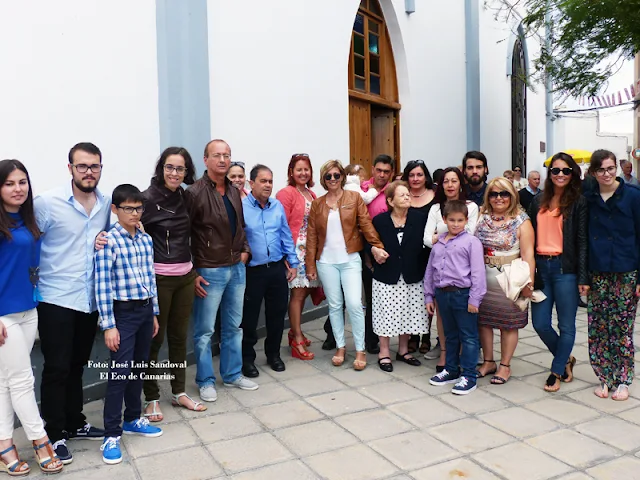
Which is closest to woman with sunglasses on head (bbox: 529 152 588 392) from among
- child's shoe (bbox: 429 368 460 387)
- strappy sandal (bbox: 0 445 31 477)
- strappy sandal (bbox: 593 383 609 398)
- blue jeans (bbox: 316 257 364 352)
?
strappy sandal (bbox: 593 383 609 398)

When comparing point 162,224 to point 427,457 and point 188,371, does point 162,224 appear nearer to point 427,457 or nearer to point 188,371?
point 188,371

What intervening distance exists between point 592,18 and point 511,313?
4.55m

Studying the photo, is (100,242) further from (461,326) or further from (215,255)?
(461,326)

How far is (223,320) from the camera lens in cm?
451

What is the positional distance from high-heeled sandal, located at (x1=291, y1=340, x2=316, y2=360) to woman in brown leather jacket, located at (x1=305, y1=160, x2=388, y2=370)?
0.52m

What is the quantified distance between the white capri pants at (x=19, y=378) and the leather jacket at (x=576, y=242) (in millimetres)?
3422

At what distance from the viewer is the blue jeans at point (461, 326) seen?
435cm

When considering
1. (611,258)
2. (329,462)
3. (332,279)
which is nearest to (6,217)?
(329,462)

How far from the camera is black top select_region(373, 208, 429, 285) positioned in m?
4.77

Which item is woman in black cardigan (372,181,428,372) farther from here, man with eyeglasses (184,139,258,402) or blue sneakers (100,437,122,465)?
blue sneakers (100,437,122,465)

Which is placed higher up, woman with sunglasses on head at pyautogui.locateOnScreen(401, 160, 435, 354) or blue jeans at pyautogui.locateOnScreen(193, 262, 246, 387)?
woman with sunglasses on head at pyautogui.locateOnScreen(401, 160, 435, 354)

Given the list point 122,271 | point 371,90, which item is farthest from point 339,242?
point 371,90

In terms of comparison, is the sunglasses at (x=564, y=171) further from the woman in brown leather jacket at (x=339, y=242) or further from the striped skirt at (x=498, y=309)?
the woman in brown leather jacket at (x=339, y=242)

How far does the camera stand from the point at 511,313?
4445mm
